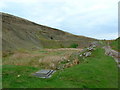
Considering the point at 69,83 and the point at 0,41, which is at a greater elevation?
the point at 0,41

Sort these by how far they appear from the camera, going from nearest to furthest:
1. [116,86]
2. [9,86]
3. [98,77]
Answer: [9,86] → [116,86] → [98,77]

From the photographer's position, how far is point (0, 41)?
44.4 m

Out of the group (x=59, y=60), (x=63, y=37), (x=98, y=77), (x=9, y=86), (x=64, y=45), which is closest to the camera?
(x=9, y=86)

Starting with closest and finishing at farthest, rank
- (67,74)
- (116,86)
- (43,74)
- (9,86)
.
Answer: (9,86), (116,86), (67,74), (43,74)

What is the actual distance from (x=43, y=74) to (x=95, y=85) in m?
4.39

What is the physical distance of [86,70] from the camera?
412 inches

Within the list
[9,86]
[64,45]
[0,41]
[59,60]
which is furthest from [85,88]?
[64,45]

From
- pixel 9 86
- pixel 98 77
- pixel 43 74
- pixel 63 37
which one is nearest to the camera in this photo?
pixel 9 86

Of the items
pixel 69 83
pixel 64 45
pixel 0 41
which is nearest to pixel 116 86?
pixel 69 83

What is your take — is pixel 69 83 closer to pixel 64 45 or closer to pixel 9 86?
pixel 9 86

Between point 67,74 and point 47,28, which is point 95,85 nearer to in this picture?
point 67,74

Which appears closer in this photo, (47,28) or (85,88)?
(85,88)

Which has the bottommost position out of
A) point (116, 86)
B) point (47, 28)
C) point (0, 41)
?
point (116, 86)

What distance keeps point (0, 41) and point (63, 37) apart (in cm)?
7102
